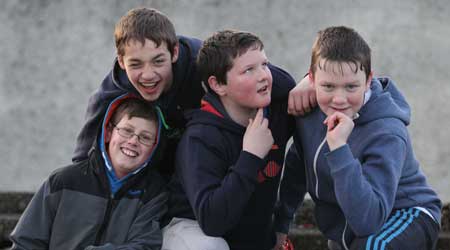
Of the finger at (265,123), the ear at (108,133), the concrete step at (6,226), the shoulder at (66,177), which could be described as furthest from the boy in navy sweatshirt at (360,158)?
the concrete step at (6,226)

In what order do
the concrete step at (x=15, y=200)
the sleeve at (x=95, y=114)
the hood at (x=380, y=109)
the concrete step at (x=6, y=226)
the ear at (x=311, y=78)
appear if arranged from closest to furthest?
the hood at (x=380, y=109)
the ear at (x=311, y=78)
the sleeve at (x=95, y=114)
the concrete step at (x=6, y=226)
the concrete step at (x=15, y=200)

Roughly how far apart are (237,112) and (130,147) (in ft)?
1.66

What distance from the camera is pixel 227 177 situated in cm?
371

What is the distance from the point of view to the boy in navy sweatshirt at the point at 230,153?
3711mm

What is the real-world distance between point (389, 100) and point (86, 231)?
1439mm

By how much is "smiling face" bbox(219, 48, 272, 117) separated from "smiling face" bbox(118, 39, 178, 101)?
0.30 m

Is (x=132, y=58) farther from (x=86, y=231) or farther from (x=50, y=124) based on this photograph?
(x=50, y=124)

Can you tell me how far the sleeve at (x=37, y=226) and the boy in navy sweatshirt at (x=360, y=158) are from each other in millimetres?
1170

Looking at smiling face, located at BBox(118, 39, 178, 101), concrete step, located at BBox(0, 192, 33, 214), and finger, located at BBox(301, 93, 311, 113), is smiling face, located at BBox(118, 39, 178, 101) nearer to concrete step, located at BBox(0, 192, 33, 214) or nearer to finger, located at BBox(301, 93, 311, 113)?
finger, located at BBox(301, 93, 311, 113)

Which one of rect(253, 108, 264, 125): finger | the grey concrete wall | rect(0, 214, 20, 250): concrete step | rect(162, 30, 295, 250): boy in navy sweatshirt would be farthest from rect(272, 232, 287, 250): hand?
rect(0, 214, 20, 250): concrete step

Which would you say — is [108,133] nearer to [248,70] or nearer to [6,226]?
[248,70]

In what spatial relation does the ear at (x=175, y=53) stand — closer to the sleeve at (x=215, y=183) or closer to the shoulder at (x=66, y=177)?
the sleeve at (x=215, y=183)

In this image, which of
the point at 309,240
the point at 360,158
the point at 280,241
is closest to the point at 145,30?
the point at 360,158

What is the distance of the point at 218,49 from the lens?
390 cm
